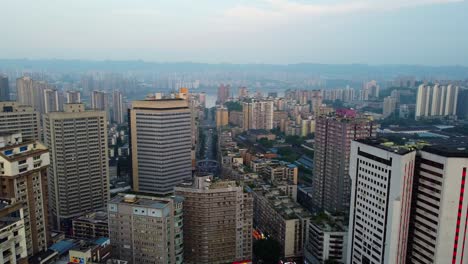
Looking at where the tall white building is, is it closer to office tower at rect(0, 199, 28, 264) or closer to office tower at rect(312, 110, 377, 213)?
office tower at rect(312, 110, 377, 213)

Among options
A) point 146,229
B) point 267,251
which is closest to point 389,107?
point 267,251

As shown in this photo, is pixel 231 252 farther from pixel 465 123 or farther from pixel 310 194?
pixel 465 123

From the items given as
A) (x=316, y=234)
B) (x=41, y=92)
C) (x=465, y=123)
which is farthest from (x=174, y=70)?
(x=316, y=234)

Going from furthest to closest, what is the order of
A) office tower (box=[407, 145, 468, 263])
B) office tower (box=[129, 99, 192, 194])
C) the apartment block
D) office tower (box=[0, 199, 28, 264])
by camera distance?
office tower (box=[129, 99, 192, 194])
the apartment block
office tower (box=[407, 145, 468, 263])
office tower (box=[0, 199, 28, 264])

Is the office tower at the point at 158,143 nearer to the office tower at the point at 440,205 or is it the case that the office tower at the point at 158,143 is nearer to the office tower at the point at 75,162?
the office tower at the point at 75,162

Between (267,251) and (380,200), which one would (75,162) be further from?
(380,200)

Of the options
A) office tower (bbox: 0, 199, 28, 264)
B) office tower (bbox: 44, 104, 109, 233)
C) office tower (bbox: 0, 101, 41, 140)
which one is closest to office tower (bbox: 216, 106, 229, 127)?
office tower (bbox: 0, 101, 41, 140)
